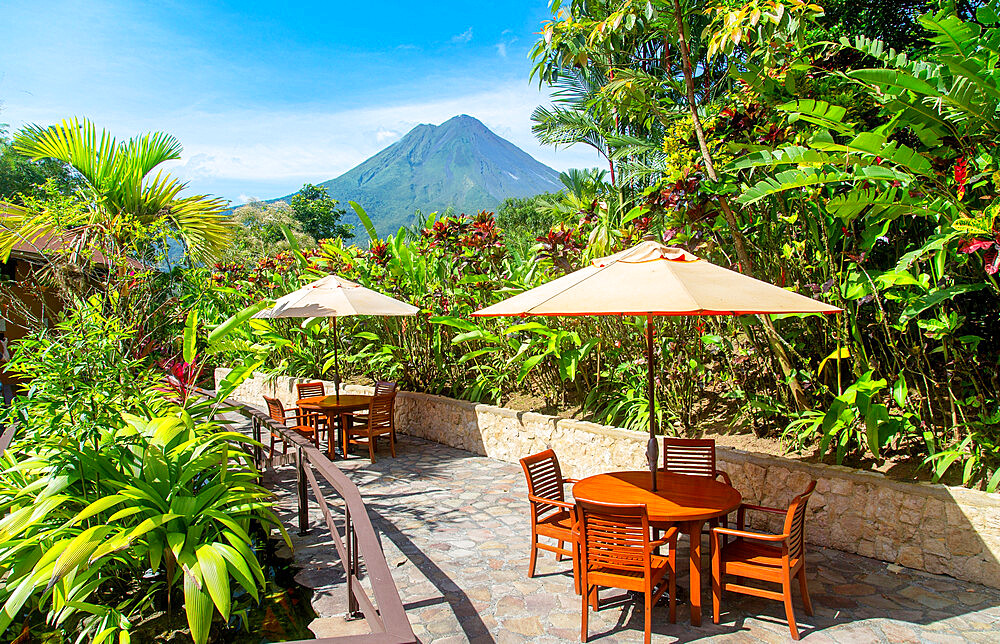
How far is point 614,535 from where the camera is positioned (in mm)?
3291

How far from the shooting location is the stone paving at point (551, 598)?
3.37m

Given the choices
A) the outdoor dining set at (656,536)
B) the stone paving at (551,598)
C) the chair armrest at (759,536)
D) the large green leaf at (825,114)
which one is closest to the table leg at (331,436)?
the stone paving at (551,598)

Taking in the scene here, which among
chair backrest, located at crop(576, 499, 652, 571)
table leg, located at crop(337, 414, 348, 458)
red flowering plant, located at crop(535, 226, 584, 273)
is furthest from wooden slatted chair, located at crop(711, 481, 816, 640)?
table leg, located at crop(337, 414, 348, 458)

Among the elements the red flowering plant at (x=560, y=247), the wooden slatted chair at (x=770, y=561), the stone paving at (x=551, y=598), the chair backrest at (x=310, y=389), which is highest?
the red flowering plant at (x=560, y=247)

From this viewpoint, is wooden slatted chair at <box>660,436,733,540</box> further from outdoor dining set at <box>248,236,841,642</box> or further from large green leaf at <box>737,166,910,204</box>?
large green leaf at <box>737,166,910,204</box>

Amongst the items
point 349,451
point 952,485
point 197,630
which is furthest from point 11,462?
point 952,485

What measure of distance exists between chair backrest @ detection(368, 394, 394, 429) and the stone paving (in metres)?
2.03

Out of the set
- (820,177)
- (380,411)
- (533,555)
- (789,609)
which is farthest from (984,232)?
(380,411)

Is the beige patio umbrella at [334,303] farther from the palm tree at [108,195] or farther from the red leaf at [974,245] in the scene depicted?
the red leaf at [974,245]

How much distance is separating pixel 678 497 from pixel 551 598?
3.21 ft

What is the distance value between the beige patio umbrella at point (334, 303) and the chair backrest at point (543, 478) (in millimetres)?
3348

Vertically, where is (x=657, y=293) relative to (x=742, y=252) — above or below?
below

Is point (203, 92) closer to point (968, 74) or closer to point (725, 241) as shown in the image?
point (725, 241)

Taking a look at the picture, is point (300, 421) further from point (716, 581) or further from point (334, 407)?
point (716, 581)
